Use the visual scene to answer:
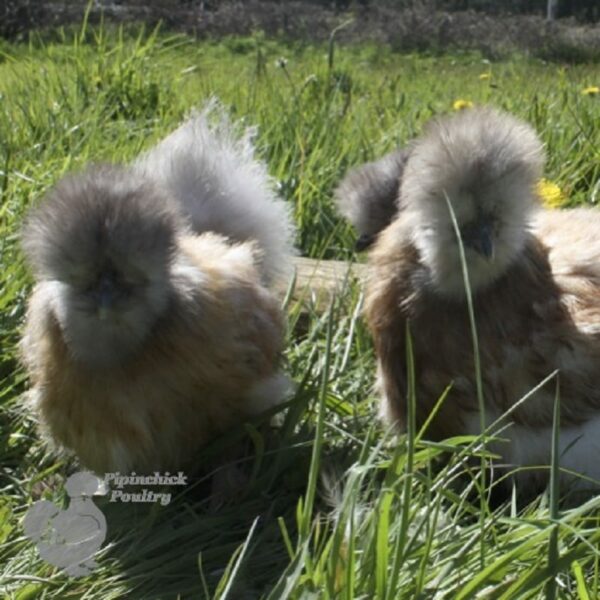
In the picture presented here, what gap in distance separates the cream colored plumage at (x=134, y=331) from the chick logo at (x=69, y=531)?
0.45 feet

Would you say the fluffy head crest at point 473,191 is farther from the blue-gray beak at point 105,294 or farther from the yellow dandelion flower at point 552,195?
the yellow dandelion flower at point 552,195

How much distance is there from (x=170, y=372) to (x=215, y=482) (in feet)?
1.15

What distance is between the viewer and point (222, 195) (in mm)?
3344

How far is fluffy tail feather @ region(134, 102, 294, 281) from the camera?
10.9 ft

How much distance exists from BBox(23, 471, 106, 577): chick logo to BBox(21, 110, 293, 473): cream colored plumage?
14 centimetres

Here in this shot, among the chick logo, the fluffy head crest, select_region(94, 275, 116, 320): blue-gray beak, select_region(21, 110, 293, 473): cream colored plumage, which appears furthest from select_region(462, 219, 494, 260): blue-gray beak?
the chick logo

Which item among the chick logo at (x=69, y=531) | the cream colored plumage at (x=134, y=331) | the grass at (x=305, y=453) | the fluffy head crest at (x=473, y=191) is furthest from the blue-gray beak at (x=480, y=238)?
the chick logo at (x=69, y=531)

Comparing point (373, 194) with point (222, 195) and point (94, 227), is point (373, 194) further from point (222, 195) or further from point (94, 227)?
point (94, 227)

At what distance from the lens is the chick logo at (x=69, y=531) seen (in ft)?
7.92

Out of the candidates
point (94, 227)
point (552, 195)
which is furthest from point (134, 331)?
point (552, 195)

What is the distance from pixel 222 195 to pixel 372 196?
0.48m

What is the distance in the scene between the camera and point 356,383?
320 centimetres

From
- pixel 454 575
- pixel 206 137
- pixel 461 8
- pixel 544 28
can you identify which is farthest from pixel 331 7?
pixel 454 575

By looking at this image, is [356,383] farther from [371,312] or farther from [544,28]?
[544,28]
